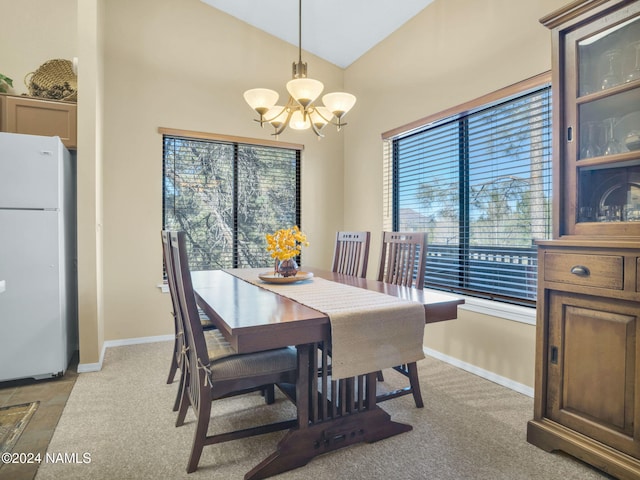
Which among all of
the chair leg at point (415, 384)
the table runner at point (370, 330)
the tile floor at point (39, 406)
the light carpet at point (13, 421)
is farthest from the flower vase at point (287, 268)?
the light carpet at point (13, 421)

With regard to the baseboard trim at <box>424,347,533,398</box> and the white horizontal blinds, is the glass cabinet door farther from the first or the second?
the white horizontal blinds

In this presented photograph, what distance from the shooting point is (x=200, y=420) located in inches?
66.4

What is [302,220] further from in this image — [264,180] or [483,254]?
[483,254]

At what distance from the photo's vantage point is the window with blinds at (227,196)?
153 inches

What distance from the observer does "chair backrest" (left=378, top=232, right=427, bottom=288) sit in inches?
98.8

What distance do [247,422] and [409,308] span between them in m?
1.18

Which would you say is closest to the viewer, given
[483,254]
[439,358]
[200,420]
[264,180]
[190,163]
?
[200,420]

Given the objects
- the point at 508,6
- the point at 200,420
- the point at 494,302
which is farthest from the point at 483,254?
the point at 200,420

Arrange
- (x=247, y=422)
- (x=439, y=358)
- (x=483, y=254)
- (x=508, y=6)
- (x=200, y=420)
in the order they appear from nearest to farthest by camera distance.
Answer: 1. (x=200, y=420)
2. (x=247, y=422)
3. (x=508, y=6)
4. (x=483, y=254)
5. (x=439, y=358)

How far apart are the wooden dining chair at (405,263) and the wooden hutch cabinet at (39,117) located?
2.62 metres

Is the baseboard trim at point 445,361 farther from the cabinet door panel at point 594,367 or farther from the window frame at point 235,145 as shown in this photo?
the window frame at point 235,145

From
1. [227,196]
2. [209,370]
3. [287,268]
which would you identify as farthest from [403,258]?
[227,196]

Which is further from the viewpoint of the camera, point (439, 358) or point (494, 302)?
point (439, 358)

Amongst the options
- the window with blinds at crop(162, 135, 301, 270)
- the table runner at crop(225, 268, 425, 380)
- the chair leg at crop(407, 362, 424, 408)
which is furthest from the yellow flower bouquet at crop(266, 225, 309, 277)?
the window with blinds at crop(162, 135, 301, 270)
